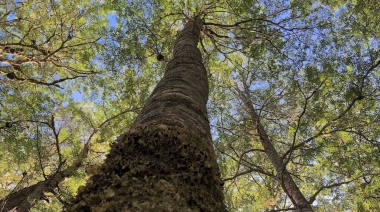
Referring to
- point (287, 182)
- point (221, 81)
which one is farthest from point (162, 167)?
point (221, 81)

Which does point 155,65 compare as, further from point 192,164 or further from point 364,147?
point 192,164

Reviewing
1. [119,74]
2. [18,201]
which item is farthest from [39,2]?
[18,201]

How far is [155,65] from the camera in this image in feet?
36.4

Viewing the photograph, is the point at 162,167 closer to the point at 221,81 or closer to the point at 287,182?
the point at 287,182

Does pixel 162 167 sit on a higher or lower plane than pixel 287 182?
lower

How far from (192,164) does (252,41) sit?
26.2ft

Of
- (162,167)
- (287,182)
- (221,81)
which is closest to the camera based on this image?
(162,167)

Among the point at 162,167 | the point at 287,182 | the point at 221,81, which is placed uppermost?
the point at 221,81

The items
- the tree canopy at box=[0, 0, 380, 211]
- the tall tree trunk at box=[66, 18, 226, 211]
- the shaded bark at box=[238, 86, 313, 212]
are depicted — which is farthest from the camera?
the tree canopy at box=[0, 0, 380, 211]

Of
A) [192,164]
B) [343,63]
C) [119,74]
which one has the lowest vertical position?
[192,164]

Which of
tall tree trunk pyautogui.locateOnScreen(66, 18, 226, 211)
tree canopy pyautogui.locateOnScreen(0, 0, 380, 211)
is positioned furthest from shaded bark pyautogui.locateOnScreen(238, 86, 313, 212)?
tall tree trunk pyautogui.locateOnScreen(66, 18, 226, 211)

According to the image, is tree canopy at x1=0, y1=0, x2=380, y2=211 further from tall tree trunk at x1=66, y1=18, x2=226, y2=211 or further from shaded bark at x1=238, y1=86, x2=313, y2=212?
tall tree trunk at x1=66, y1=18, x2=226, y2=211

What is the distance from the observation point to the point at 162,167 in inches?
64.8

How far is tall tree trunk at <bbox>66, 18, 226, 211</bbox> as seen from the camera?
1.36 m
